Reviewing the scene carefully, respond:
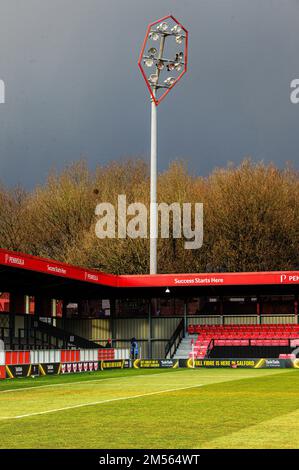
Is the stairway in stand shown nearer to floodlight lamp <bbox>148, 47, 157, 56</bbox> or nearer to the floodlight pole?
the floodlight pole

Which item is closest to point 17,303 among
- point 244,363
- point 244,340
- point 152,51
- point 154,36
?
point 244,363

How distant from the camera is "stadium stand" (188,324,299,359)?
48750 millimetres

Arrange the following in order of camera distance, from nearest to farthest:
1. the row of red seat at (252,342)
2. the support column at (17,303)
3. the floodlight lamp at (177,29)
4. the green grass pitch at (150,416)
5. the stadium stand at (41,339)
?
the green grass pitch at (150,416), the stadium stand at (41,339), the support column at (17,303), the row of red seat at (252,342), the floodlight lamp at (177,29)

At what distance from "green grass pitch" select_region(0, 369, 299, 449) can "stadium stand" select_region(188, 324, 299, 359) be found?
67.1ft

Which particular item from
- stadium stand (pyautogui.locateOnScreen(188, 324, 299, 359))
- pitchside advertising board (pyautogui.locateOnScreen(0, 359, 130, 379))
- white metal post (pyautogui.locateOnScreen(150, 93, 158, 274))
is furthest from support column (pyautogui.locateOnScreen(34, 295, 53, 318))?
stadium stand (pyautogui.locateOnScreen(188, 324, 299, 359))

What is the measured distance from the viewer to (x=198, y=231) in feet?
229

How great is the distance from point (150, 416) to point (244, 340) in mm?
33743

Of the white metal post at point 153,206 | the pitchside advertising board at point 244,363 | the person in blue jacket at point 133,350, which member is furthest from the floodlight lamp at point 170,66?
the pitchside advertising board at point 244,363

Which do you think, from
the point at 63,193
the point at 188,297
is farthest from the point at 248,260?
the point at 63,193

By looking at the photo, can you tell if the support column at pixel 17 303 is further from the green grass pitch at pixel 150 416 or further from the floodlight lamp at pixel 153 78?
the floodlight lamp at pixel 153 78

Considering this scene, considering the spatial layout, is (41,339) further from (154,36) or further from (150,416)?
(150,416)

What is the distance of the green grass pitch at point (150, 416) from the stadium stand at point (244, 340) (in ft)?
67.1

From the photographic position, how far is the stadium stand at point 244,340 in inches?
1919
